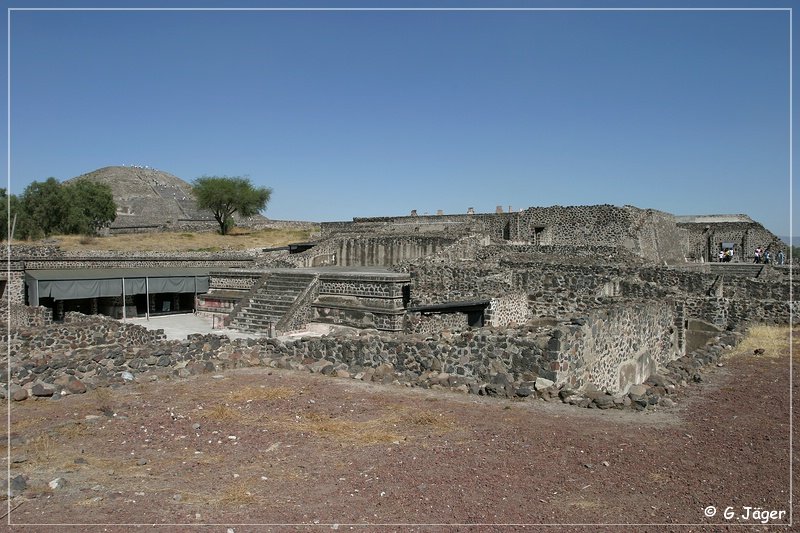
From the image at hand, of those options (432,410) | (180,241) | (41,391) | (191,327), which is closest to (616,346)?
(432,410)

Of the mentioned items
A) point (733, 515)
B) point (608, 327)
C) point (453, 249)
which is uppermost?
point (453, 249)

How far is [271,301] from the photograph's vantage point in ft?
72.2

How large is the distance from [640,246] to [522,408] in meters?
25.4

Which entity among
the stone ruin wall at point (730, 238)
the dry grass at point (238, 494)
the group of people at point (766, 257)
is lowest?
the dry grass at point (238, 494)

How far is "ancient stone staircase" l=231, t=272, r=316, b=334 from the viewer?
68.3 ft

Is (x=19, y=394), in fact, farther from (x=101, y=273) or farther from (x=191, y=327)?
(x=101, y=273)

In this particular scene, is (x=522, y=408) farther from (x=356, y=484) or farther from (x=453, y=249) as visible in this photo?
(x=453, y=249)

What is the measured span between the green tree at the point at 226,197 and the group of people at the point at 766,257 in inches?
1461

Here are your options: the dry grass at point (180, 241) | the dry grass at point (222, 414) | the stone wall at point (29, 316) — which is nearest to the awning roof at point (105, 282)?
the stone wall at point (29, 316)

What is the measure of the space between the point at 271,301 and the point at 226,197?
30.8 meters

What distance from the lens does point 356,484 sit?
568 centimetres

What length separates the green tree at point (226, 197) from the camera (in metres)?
50.2

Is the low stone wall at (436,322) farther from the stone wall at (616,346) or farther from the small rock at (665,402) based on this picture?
the small rock at (665,402)

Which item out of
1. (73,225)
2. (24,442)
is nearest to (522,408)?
(24,442)
